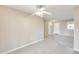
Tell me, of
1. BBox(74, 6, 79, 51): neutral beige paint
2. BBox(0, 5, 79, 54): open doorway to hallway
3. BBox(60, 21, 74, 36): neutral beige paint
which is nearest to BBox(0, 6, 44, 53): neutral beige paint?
BBox(0, 5, 79, 54): open doorway to hallway

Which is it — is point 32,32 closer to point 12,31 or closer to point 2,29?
point 12,31

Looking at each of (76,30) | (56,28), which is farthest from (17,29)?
(76,30)

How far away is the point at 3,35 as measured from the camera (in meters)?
2.96

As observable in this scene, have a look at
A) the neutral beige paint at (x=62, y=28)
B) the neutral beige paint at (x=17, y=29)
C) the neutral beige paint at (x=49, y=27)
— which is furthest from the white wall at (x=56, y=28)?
the neutral beige paint at (x=17, y=29)

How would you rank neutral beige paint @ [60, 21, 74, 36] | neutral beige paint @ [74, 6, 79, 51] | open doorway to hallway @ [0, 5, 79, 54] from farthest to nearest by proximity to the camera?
neutral beige paint @ [60, 21, 74, 36] < open doorway to hallway @ [0, 5, 79, 54] < neutral beige paint @ [74, 6, 79, 51]

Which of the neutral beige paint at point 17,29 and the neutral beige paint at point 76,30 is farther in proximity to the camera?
the neutral beige paint at point 17,29

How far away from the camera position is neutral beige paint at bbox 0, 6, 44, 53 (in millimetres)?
2811

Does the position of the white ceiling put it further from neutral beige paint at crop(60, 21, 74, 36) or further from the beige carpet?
the beige carpet

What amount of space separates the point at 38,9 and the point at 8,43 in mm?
1428

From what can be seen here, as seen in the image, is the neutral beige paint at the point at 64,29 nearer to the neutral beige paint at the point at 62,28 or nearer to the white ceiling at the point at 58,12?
the neutral beige paint at the point at 62,28

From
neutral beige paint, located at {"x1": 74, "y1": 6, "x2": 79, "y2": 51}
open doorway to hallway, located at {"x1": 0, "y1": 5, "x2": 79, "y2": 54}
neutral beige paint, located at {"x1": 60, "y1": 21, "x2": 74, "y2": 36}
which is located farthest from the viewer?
neutral beige paint, located at {"x1": 60, "y1": 21, "x2": 74, "y2": 36}

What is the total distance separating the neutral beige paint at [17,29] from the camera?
2.81 m

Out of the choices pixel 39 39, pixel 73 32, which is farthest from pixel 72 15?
pixel 39 39

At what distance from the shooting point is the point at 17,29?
290cm
